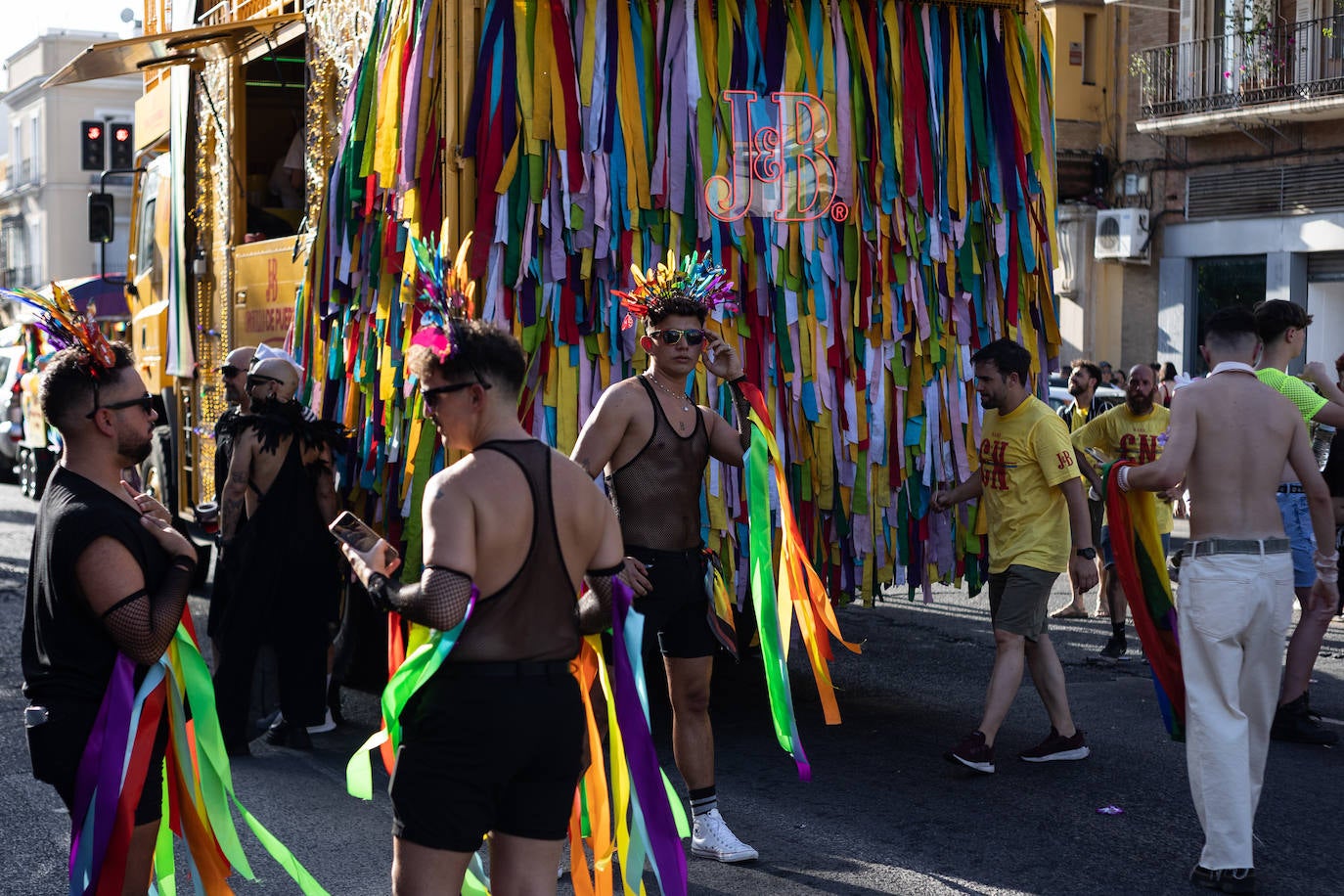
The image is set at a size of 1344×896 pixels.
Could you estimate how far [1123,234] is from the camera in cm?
2272

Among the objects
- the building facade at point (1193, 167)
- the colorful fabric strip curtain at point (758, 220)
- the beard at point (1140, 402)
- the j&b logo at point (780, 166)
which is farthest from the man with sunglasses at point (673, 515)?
the building facade at point (1193, 167)

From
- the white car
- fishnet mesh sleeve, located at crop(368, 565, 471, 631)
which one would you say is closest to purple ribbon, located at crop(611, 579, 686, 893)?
fishnet mesh sleeve, located at crop(368, 565, 471, 631)

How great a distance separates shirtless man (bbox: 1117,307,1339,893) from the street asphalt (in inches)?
11.3

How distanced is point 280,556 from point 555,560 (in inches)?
134

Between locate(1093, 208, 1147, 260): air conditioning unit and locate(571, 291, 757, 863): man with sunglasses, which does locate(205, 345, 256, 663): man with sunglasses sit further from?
locate(1093, 208, 1147, 260): air conditioning unit

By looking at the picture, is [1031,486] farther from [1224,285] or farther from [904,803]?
[1224,285]

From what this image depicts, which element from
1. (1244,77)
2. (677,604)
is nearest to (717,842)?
(677,604)

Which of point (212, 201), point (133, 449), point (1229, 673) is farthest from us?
point (212, 201)

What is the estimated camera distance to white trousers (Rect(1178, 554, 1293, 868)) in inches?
185

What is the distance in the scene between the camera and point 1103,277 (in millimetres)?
24094

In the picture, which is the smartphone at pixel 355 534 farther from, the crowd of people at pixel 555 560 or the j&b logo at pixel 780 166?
the j&b logo at pixel 780 166

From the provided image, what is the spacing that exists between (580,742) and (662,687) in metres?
Answer: 3.98

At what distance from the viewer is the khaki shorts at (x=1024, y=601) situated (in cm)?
598

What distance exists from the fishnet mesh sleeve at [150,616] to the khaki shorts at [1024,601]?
11.0 feet
